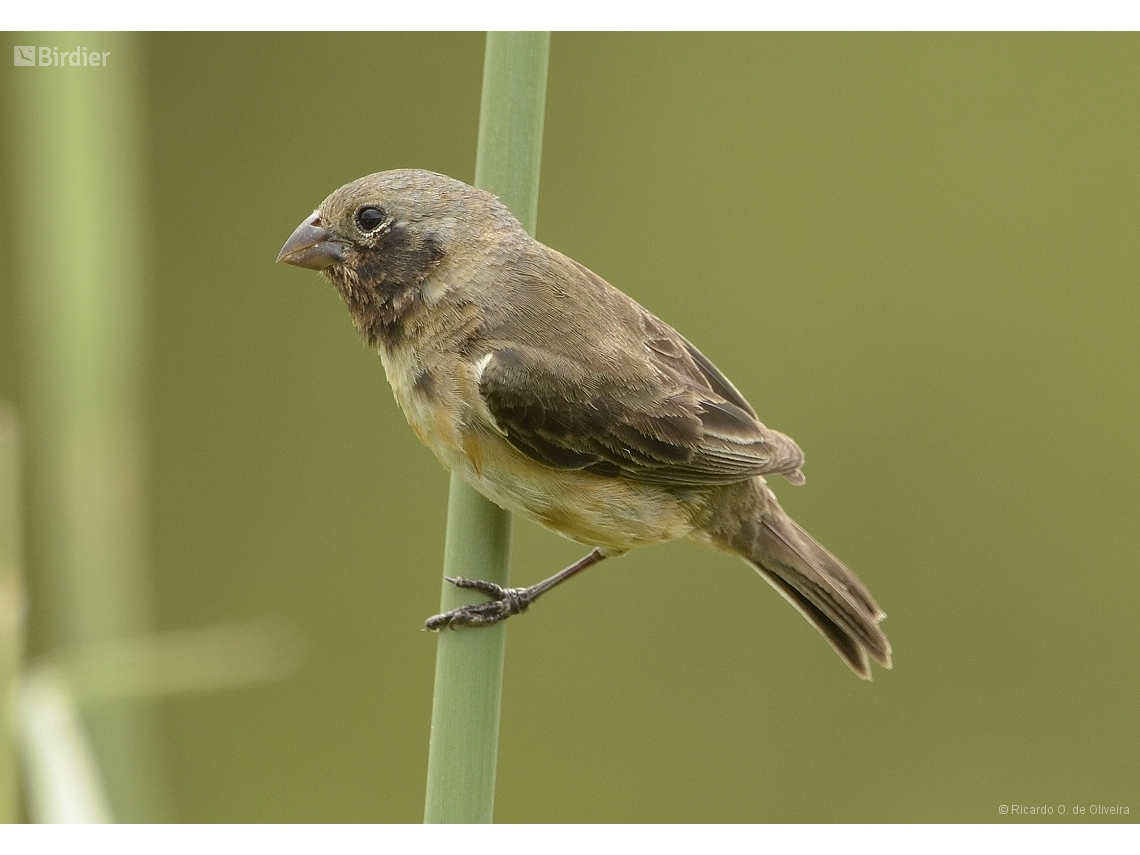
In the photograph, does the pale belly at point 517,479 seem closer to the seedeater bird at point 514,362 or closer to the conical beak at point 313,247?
the seedeater bird at point 514,362

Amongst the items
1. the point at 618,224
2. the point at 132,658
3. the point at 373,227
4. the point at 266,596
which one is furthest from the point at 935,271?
the point at 132,658

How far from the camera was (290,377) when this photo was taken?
15.8ft

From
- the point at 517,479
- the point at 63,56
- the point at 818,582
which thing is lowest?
the point at 818,582

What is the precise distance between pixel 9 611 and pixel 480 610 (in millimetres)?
652

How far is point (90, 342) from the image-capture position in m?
1.74

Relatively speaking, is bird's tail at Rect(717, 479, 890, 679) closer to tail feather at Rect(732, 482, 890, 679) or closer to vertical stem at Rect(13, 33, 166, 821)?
tail feather at Rect(732, 482, 890, 679)

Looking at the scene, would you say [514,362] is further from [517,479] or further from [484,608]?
[484,608]

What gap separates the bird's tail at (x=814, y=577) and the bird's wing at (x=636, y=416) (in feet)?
0.37

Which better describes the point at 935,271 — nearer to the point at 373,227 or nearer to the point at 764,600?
the point at 764,600

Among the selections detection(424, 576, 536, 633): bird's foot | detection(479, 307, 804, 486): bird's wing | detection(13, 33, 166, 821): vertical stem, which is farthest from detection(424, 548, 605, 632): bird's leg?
detection(13, 33, 166, 821): vertical stem

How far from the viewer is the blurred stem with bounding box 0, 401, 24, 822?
1359 millimetres

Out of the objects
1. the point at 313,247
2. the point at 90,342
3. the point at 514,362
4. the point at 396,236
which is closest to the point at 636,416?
the point at 514,362

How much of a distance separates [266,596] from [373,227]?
2767mm

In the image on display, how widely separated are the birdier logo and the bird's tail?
1.41 metres
